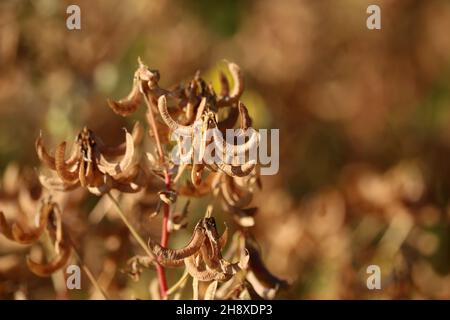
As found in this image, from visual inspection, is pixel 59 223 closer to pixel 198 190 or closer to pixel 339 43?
pixel 198 190

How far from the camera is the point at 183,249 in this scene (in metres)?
1.67

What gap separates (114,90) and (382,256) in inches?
48.9

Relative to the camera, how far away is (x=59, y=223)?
6.49 feet

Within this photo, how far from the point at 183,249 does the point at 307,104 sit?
2253 mm

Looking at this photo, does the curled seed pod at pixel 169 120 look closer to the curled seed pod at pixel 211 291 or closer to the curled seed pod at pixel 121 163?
the curled seed pod at pixel 121 163

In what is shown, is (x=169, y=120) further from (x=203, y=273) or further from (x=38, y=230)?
(x=38, y=230)

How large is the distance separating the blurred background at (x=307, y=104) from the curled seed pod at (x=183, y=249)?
1.90ft

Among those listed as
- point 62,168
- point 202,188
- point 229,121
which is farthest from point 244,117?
point 62,168

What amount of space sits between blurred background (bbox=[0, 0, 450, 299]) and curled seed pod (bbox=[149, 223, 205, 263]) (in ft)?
1.90

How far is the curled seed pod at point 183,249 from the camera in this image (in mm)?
1663

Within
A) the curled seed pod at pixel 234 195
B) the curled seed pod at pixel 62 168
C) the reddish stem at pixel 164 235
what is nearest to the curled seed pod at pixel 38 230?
the curled seed pod at pixel 62 168

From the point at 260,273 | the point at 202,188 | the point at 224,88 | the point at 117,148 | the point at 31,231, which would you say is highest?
the point at 224,88

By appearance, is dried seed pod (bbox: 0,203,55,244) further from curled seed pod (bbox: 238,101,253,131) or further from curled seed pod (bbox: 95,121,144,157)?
curled seed pod (bbox: 238,101,253,131)
